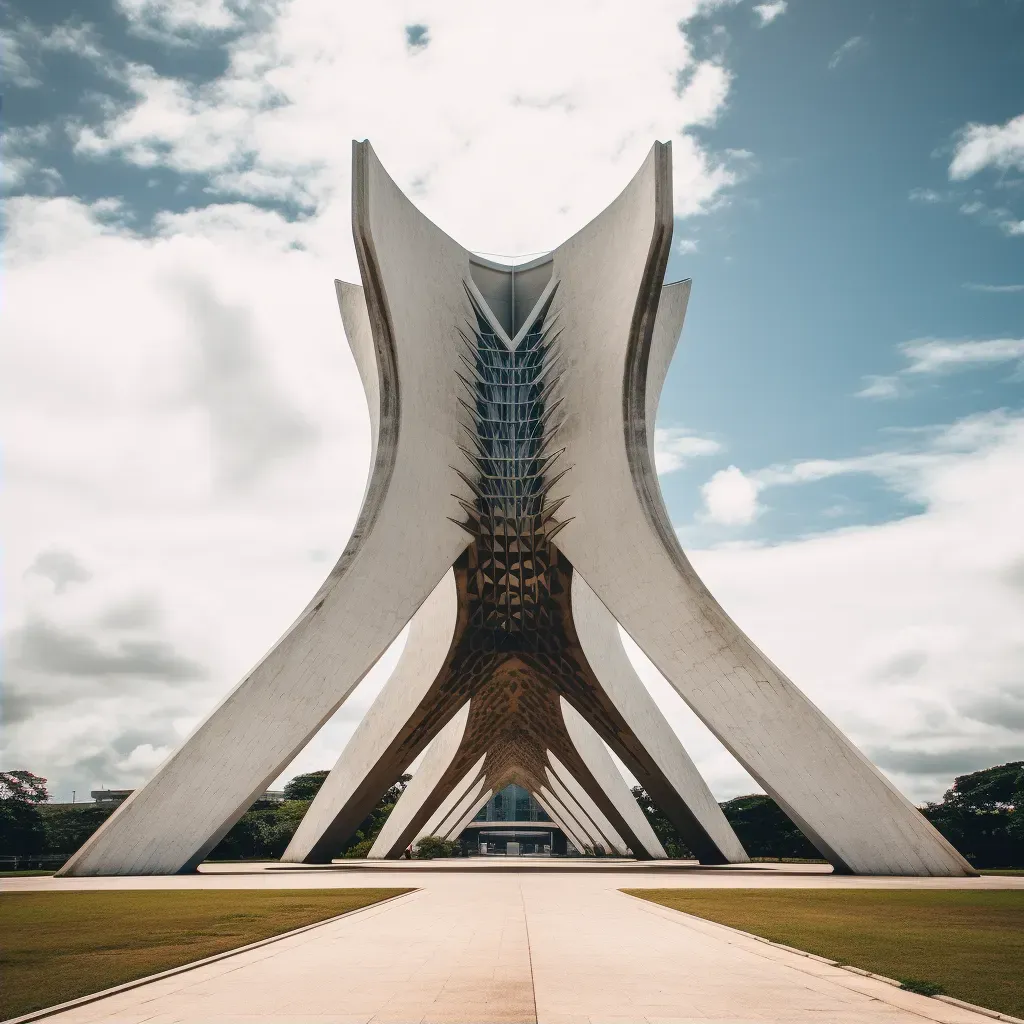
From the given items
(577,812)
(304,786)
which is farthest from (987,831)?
(304,786)

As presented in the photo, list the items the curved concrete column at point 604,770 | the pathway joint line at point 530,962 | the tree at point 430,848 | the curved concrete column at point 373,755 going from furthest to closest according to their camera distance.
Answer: the tree at point 430,848
the curved concrete column at point 604,770
the curved concrete column at point 373,755
the pathway joint line at point 530,962

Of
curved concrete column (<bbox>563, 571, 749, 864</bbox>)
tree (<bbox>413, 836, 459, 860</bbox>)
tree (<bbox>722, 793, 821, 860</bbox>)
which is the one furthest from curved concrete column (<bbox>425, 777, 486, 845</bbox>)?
curved concrete column (<bbox>563, 571, 749, 864</bbox>)

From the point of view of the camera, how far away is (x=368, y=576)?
2034 cm

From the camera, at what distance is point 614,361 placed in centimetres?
2242

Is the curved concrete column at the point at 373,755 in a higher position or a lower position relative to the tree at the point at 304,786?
lower

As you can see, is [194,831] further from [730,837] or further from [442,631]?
[730,837]

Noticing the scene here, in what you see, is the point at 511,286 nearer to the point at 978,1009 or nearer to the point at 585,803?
the point at 978,1009

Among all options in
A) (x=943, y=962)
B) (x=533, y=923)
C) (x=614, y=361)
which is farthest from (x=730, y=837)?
(x=943, y=962)

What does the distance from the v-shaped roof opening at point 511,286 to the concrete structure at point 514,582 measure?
7 centimetres

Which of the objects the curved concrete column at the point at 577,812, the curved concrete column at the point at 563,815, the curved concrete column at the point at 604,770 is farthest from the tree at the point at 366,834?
the curved concrete column at the point at 563,815

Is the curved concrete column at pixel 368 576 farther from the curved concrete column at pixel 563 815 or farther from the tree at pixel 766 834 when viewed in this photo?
the curved concrete column at pixel 563 815

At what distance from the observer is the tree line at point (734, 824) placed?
99.0 feet

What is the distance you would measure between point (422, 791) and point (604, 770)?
22.5 feet

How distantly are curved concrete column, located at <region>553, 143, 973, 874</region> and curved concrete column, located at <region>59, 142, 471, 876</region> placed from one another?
3.35 metres
